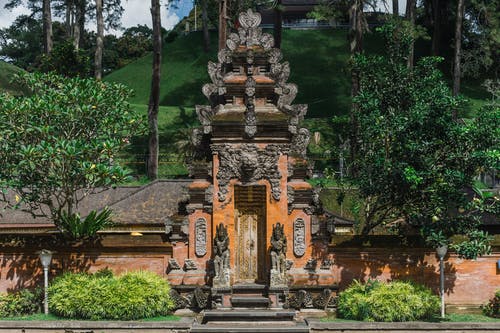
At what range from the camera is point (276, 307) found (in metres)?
18.9

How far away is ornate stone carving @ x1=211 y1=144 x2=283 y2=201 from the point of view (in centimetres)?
1950

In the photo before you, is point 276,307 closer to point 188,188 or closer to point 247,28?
point 188,188

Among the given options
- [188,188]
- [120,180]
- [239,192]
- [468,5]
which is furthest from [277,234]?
[468,5]

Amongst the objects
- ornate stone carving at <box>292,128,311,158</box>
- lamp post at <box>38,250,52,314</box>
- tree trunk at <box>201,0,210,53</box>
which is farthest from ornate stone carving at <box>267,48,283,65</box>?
tree trunk at <box>201,0,210,53</box>

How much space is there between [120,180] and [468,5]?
41.1 metres

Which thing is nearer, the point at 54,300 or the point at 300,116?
the point at 54,300

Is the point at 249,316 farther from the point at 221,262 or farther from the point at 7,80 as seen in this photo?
the point at 7,80

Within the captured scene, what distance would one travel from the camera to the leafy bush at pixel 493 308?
1848cm

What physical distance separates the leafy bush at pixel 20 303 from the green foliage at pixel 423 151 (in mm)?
10035

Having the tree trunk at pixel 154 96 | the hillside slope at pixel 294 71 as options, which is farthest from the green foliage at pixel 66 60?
the hillside slope at pixel 294 71

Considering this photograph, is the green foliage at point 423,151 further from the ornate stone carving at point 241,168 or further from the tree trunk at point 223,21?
the tree trunk at point 223,21

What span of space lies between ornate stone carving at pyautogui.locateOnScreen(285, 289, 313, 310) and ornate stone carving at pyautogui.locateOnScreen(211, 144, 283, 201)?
112 inches

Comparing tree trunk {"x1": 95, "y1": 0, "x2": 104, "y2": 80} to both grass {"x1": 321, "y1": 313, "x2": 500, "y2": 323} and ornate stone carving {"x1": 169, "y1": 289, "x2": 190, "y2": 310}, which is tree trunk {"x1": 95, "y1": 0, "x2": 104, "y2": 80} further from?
grass {"x1": 321, "y1": 313, "x2": 500, "y2": 323}

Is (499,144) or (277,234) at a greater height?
(499,144)
